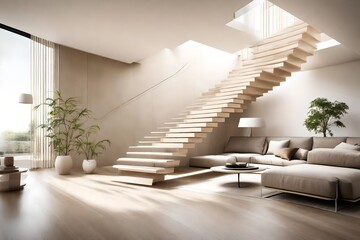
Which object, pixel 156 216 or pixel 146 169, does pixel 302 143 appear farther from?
pixel 156 216

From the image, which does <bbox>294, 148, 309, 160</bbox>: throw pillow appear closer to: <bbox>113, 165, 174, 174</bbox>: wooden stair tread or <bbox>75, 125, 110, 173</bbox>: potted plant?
<bbox>113, 165, 174, 174</bbox>: wooden stair tread

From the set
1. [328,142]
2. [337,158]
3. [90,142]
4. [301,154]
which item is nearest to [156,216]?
[337,158]

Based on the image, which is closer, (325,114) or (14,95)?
(14,95)

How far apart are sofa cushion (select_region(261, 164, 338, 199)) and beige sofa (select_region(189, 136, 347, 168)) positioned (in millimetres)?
2591

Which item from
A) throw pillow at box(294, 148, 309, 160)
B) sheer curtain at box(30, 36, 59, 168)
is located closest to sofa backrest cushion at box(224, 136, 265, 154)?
throw pillow at box(294, 148, 309, 160)

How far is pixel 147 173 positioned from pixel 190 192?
1.10 metres

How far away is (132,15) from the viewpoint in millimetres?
4699

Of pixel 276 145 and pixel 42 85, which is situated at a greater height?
pixel 42 85

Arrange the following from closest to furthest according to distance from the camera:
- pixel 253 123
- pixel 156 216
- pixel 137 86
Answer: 1. pixel 156 216
2. pixel 253 123
3. pixel 137 86

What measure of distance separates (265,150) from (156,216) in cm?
499

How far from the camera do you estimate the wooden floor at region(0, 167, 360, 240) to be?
2355 millimetres

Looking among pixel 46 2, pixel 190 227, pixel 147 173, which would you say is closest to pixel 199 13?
pixel 46 2

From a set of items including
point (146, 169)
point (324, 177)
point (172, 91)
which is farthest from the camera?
point (172, 91)

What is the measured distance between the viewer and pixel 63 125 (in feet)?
20.4
